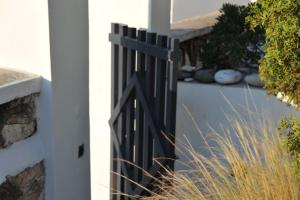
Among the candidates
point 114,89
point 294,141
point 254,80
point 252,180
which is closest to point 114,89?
point 114,89

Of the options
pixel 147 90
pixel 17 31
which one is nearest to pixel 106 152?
pixel 147 90

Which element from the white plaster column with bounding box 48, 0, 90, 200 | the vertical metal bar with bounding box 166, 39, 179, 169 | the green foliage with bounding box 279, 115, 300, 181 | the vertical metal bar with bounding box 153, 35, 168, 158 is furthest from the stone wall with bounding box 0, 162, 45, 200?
the green foliage with bounding box 279, 115, 300, 181

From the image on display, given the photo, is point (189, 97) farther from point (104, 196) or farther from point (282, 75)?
point (282, 75)

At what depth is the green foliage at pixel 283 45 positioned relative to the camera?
2.08 m

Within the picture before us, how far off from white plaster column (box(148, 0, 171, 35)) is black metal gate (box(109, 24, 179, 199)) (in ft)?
0.62

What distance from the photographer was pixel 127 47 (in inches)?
139

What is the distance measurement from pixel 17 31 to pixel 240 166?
193 cm

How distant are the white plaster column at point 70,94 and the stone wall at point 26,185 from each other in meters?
0.11

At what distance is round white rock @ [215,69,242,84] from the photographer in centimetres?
393

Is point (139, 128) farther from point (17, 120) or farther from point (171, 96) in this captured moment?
point (17, 120)

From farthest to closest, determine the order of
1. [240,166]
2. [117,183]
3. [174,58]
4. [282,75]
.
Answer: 1. [117,183]
2. [174,58]
3. [240,166]
4. [282,75]

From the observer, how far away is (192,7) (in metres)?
7.08

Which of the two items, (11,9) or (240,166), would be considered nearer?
(240,166)

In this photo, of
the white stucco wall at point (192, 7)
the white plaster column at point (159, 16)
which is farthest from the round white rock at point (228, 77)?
the white stucco wall at point (192, 7)
